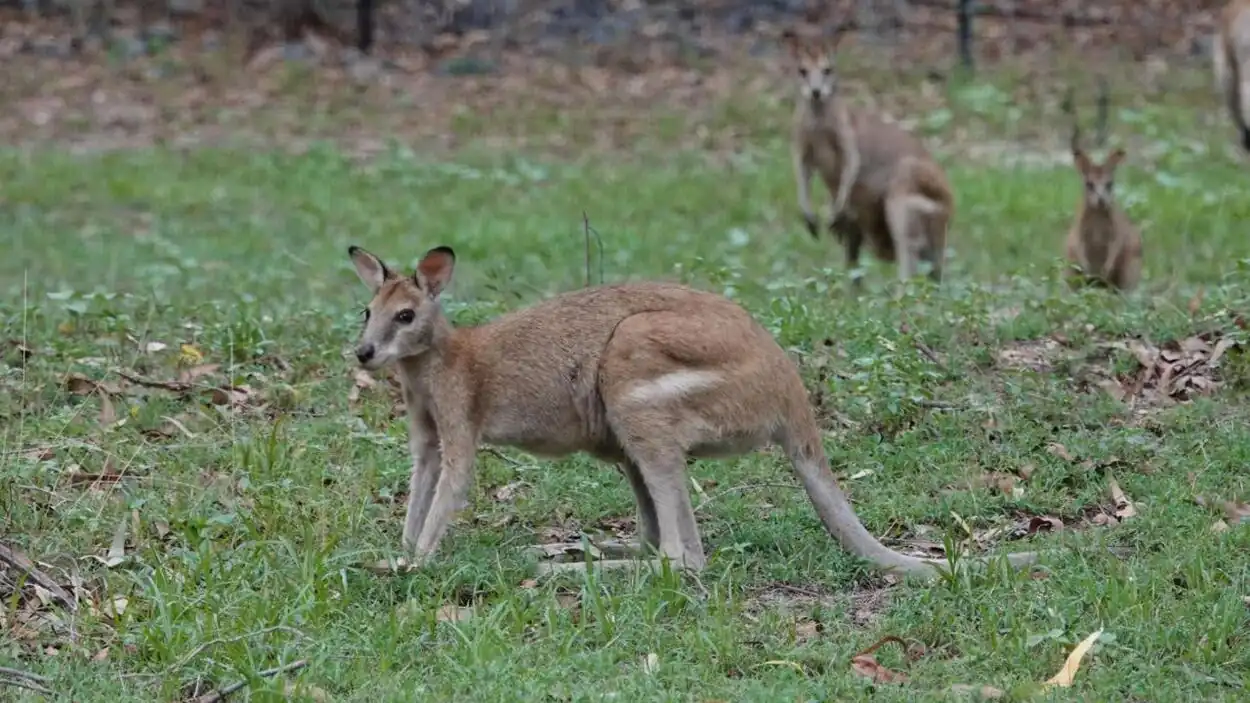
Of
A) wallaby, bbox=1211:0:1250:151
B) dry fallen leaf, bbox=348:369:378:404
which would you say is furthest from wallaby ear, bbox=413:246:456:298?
wallaby, bbox=1211:0:1250:151

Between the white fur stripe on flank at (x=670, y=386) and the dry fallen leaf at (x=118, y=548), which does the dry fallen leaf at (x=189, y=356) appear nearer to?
the dry fallen leaf at (x=118, y=548)

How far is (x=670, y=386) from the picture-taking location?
17.7ft

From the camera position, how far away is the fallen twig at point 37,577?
5.11 meters

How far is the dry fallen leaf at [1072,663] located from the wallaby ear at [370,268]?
245cm

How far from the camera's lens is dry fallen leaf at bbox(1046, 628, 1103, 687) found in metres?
4.46

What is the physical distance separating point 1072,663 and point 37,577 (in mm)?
2861

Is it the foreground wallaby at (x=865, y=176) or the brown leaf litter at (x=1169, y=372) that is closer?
the brown leaf litter at (x=1169, y=372)

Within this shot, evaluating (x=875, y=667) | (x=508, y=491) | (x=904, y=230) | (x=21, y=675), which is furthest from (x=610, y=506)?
(x=904, y=230)

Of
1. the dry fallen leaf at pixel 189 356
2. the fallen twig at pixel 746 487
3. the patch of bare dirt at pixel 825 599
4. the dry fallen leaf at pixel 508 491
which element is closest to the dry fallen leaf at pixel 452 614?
the patch of bare dirt at pixel 825 599

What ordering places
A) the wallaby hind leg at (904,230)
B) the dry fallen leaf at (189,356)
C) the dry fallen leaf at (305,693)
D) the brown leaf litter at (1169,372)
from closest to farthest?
the dry fallen leaf at (305,693)
the brown leaf litter at (1169,372)
the dry fallen leaf at (189,356)
the wallaby hind leg at (904,230)

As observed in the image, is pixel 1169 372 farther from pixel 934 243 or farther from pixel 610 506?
pixel 934 243

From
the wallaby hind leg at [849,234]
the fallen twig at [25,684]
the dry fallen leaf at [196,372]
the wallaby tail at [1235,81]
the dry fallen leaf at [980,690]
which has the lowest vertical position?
the wallaby hind leg at [849,234]

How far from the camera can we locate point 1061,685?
4.43m

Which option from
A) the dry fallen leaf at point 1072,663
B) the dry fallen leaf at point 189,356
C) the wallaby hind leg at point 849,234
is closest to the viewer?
the dry fallen leaf at point 1072,663
